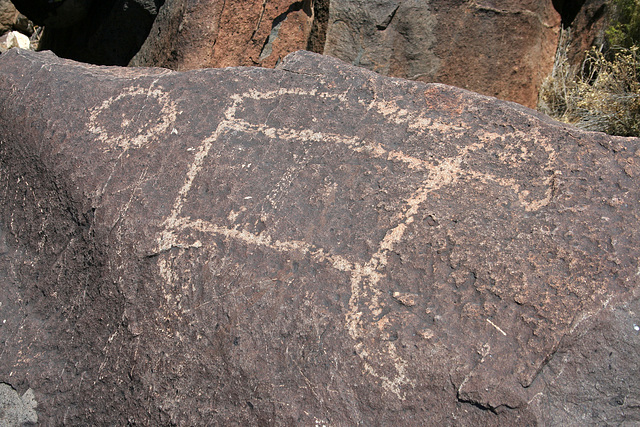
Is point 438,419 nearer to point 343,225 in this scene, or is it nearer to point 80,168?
point 343,225

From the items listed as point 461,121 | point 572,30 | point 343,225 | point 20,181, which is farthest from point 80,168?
point 572,30

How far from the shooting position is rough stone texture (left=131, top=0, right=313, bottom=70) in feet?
7.44

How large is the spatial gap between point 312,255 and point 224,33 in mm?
1504

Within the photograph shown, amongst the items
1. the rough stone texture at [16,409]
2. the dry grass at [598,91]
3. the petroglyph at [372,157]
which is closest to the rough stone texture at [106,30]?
the petroglyph at [372,157]

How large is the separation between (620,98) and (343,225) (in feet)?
6.68

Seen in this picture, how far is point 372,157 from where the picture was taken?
129 cm

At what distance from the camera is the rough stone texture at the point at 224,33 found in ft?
7.44

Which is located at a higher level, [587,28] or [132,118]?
[587,28]

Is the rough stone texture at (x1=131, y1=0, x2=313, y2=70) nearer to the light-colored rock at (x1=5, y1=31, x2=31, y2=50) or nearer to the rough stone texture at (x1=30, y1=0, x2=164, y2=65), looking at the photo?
the rough stone texture at (x1=30, y1=0, x2=164, y2=65)

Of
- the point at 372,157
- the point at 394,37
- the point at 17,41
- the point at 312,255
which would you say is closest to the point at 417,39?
the point at 394,37

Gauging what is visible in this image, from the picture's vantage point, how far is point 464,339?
1.06 meters

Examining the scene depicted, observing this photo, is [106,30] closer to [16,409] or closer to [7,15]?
[7,15]

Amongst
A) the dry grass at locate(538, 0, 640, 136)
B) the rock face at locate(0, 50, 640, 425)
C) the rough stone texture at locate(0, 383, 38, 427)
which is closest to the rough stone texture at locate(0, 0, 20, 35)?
the rock face at locate(0, 50, 640, 425)

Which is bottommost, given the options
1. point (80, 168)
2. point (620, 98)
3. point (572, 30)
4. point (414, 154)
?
point (80, 168)
